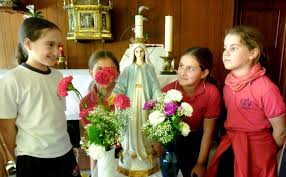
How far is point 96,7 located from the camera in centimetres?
214

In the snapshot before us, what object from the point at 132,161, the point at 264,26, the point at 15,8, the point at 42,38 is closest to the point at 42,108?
the point at 42,38

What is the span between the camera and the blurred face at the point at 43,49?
0.95m

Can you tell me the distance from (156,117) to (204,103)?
42cm

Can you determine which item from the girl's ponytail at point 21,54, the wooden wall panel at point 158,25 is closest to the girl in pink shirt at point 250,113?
the girl's ponytail at point 21,54

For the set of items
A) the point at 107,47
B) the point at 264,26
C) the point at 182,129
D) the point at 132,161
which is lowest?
the point at 132,161

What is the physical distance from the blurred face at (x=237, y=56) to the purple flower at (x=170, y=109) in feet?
1.35

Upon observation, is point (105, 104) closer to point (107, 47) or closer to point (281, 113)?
point (281, 113)

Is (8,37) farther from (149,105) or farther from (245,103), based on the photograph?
(245,103)

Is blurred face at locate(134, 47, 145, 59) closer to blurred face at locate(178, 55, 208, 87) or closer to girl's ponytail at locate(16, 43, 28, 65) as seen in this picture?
blurred face at locate(178, 55, 208, 87)

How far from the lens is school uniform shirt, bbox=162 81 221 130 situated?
1123mm

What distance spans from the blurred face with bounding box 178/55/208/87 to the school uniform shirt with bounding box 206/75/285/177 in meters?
0.17

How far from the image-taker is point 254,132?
1026mm

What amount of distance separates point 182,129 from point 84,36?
1658 mm

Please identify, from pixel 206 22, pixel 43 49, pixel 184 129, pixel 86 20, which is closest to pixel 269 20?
pixel 206 22
